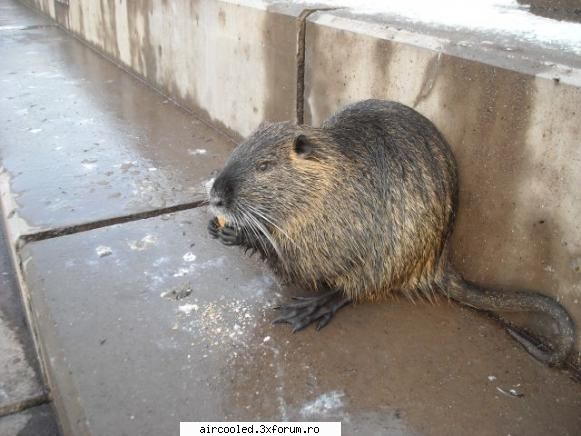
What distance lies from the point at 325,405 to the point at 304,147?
818 mm

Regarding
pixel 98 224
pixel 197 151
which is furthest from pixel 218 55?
pixel 98 224

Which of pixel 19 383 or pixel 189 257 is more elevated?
pixel 189 257

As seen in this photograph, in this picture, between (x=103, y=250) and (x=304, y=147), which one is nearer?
(x=304, y=147)

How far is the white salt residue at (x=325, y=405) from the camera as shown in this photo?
1.66 meters

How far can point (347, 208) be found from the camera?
6.56 ft

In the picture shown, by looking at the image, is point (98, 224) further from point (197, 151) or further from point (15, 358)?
point (197, 151)

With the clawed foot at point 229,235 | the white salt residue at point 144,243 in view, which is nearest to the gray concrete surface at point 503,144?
the clawed foot at point 229,235

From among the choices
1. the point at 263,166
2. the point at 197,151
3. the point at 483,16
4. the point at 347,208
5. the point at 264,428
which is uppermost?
the point at 483,16

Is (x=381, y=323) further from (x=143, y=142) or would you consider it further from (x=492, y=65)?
(x=143, y=142)

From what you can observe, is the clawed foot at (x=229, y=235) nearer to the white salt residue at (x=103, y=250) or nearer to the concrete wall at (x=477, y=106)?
the white salt residue at (x=103, y=250)

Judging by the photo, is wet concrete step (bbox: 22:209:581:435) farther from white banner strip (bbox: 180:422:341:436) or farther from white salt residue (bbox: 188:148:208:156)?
white salt residue (bbox: 188:148:208:156)

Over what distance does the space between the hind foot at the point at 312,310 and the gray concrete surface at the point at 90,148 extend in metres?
1.02

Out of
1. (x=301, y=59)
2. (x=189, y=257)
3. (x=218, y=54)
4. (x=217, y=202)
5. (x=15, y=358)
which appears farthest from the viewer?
(x=218, y=54)

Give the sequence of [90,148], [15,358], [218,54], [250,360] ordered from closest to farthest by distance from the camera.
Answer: [250,360]
[15,358]
[90,148]
[218,54]
